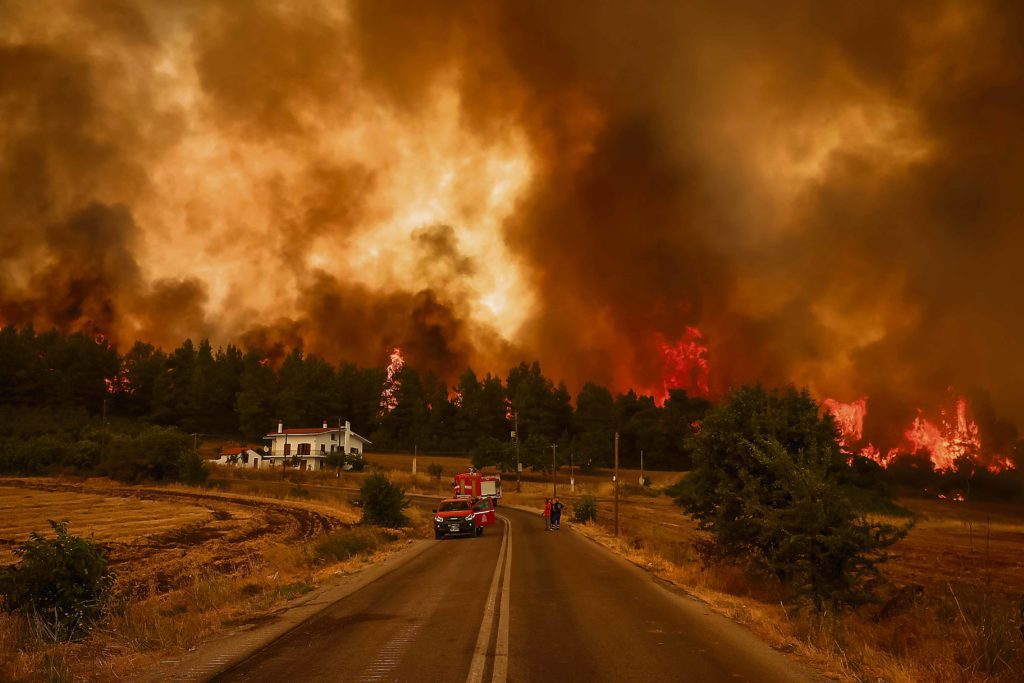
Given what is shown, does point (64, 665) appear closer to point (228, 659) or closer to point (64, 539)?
point (228, 659)

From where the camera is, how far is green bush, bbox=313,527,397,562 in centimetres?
2395

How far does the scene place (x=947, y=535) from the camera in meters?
45.2

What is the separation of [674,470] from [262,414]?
85.6 meters

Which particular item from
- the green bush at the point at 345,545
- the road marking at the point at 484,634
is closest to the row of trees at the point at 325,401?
the green bush at the point at 345,545

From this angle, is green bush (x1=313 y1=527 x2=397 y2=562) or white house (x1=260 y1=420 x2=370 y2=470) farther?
white house (x1=260 y1=420 x2=370 y2=470)

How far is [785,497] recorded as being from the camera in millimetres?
18609

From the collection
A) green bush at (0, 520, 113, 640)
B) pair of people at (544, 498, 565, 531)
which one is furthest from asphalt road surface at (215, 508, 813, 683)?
pair of people at (544, 498, 565, 531)

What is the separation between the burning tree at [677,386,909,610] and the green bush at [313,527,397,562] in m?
13.4

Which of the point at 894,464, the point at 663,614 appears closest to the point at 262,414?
the point at 894,464

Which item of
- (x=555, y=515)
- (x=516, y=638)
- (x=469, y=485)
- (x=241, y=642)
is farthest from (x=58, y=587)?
(x=469, y=485)

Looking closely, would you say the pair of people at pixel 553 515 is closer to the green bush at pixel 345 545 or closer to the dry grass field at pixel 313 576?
the dry grass field at pixel 313 576

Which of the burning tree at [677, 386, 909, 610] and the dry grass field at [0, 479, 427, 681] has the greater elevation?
the burning tree at [677, 386, 909, 610]

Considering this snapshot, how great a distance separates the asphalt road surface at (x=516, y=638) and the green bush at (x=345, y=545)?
800 cm

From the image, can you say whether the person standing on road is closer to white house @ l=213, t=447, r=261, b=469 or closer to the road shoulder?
→ the road shoulder
